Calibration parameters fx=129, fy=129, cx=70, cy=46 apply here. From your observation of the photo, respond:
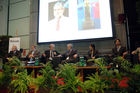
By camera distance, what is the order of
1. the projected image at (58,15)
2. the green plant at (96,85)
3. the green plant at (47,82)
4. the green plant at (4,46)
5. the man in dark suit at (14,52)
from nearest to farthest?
the green plant at (96,85) → the green plant at (47,82) → the projected image at (58,15) → the man in dark suit at (14,52) → the green plant at (4,46)

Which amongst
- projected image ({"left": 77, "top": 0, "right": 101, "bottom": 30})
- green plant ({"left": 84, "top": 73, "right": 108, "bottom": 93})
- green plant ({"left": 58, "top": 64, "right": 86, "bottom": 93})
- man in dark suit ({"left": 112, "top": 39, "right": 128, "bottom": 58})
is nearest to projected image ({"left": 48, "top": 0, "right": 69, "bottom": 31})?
projected image ({"left": 77, "top": 0, "right": 101, "bottom": 30})

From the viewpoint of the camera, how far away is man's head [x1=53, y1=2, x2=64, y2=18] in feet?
15.1

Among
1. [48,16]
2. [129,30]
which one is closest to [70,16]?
[48,16]

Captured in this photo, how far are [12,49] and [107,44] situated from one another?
3443 mm

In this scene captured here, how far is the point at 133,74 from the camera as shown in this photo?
104 cm

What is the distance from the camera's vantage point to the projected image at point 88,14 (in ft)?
13.4

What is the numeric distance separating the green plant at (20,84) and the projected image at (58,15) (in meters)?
3.24

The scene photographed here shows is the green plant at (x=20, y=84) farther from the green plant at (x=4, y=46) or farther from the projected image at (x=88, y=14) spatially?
the green plant at (x=4, y=46)

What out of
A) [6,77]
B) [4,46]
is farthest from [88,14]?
[4,46]

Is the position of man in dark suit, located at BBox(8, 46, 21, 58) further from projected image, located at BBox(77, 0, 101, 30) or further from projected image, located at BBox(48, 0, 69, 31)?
projected image, located at BBox(77, 0, 101, 30)

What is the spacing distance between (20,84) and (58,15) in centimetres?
370

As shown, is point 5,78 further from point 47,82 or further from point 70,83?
point 70,83

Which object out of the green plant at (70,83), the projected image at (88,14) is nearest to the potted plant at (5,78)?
the green plant at (70,83)

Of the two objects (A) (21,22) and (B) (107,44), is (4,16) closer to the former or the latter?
(A) (21,22)
